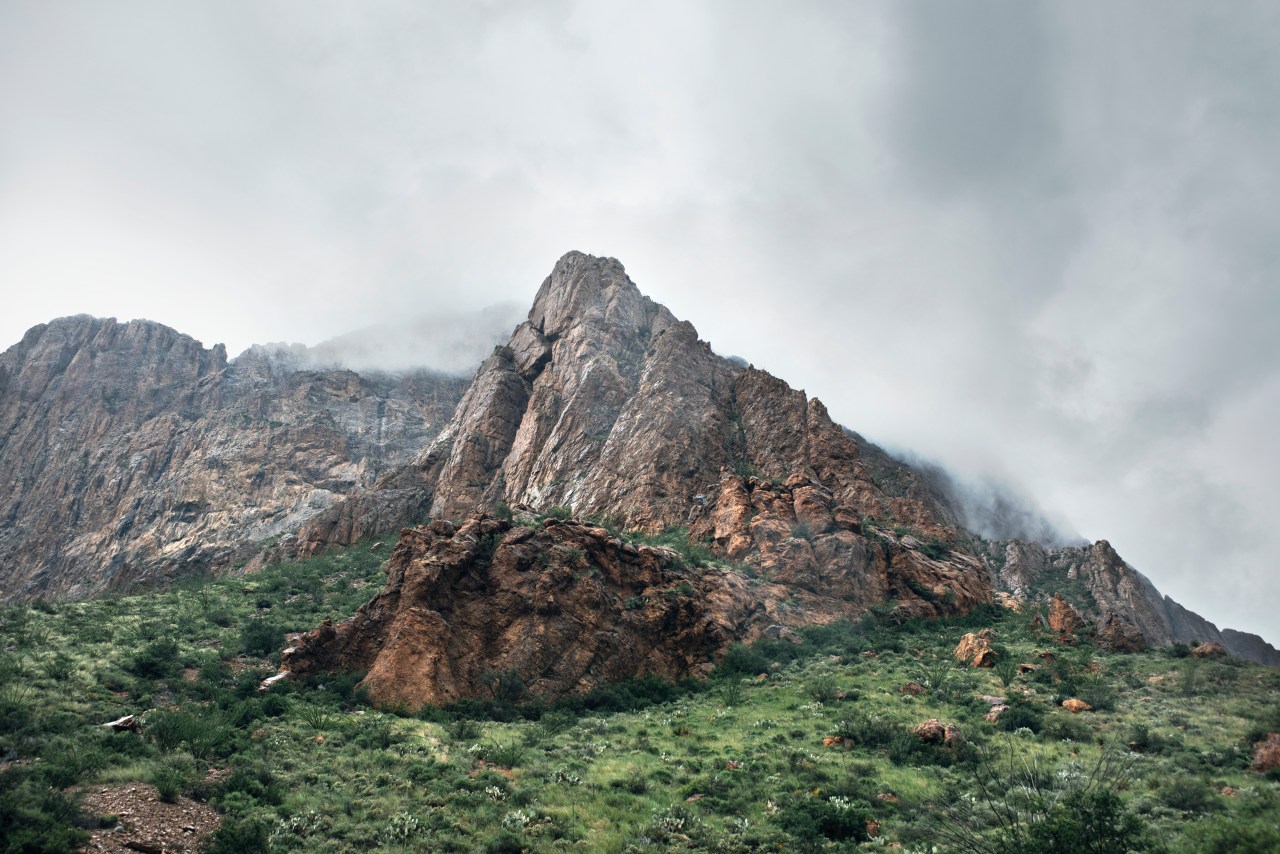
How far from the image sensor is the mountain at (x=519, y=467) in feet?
171

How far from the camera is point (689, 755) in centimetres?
2473

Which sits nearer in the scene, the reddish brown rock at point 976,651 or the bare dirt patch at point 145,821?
the bare dirt patch at point 145,821

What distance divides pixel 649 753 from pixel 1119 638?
29.3 m

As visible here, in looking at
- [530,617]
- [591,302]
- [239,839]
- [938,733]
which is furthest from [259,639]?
[591,302]

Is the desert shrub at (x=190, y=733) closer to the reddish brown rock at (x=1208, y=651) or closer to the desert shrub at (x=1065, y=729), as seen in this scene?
the desert shrub at (x=1065, y=729)

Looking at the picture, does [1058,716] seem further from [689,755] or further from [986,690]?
[689,755]

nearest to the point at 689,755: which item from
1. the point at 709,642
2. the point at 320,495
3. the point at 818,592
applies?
the point at 709,642

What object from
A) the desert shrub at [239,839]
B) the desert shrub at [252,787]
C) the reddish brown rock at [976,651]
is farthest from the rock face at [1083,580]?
the desert shrub at [239,839]

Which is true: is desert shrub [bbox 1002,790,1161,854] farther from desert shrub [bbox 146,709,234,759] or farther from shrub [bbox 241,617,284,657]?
shrub [bbox 241,617,284,657]

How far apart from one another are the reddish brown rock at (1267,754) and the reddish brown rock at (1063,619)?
24271mm

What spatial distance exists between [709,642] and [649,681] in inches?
222

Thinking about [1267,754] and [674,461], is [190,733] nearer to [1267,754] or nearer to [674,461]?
[1267,754]

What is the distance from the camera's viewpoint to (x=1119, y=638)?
35594mm

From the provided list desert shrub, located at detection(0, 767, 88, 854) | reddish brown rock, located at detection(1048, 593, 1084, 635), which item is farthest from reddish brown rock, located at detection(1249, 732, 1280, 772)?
desert shrub, located at detection(0, 767, 88, 854)
